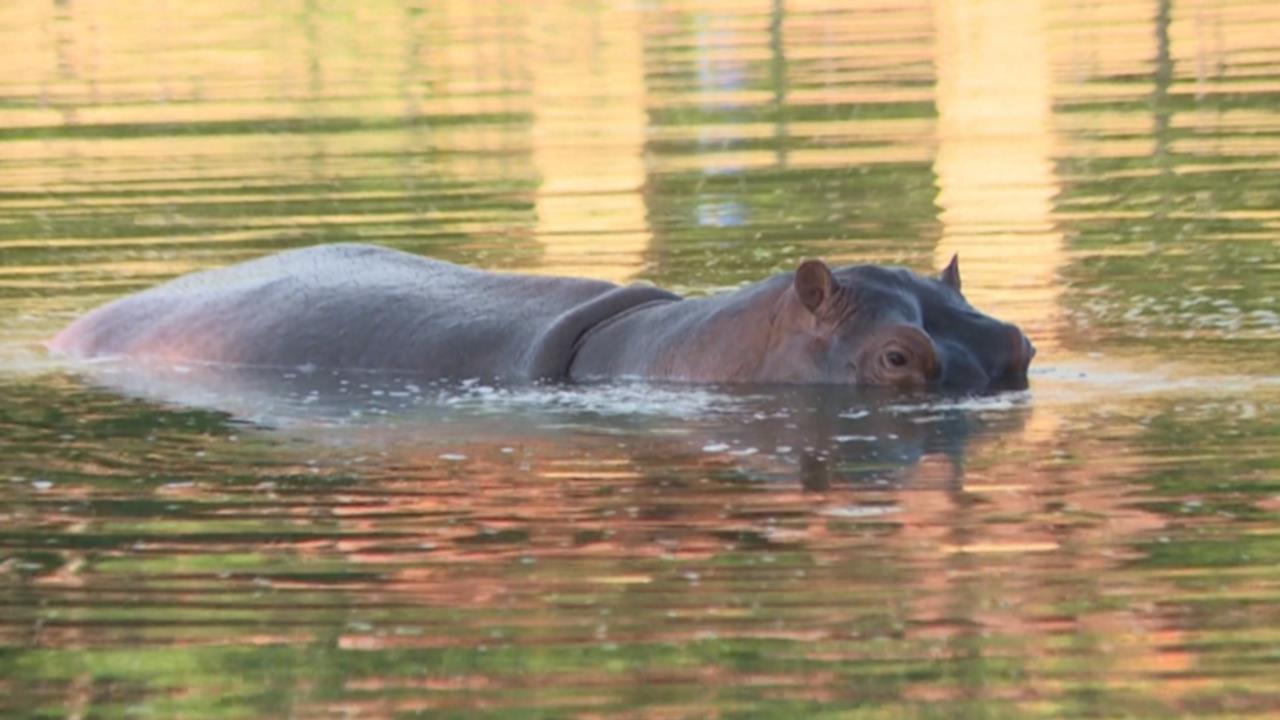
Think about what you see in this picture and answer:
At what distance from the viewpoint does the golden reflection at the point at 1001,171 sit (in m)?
12.0

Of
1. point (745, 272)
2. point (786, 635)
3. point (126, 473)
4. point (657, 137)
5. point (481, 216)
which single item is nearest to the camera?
point (786, 635)

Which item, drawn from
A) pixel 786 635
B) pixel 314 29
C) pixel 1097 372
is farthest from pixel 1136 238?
pixel 314 29

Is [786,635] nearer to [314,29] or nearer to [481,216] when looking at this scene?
[481,216]

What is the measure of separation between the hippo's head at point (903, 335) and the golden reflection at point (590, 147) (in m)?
3.25

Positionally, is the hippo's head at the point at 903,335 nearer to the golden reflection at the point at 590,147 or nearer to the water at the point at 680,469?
the water at the point at 680,469

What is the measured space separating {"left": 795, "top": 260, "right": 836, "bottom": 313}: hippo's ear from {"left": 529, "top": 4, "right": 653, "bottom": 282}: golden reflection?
10.8ft

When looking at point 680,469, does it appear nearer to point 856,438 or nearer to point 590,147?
point 856,438

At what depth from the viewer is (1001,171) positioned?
16750 mm

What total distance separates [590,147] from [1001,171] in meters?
3.66

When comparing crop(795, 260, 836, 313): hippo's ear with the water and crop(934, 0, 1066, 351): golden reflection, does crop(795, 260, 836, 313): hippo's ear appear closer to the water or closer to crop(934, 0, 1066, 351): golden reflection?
the water

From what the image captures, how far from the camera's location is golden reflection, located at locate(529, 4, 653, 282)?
14.0m

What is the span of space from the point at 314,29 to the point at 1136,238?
74.6ft

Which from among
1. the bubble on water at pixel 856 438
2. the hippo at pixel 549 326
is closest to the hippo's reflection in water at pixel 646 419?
the bubble on water at pixel 856 438

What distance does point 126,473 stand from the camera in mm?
8641
